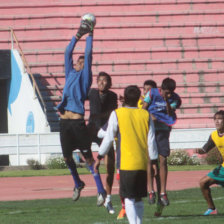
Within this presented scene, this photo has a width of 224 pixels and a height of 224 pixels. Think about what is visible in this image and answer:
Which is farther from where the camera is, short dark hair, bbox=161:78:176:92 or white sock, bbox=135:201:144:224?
short dark hair, bbox=161:78:176:92

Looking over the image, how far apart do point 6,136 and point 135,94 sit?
1720cm

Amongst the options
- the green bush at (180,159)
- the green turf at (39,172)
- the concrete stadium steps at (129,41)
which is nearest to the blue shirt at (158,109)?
the green turf at (39,172)

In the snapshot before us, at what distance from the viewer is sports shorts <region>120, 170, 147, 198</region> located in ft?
27.5

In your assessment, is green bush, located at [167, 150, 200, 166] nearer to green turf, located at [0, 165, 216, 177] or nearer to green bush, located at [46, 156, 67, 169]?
green turf, located at [0, 165, 216, 177]

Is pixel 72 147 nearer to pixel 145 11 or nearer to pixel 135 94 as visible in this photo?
pixel 135 94

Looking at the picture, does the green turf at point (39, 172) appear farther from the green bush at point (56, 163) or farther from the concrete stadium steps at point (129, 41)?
the concrete stadium steps at point (129, 41)

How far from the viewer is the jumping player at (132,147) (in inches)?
331

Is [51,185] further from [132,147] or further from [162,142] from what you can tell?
[132,147]

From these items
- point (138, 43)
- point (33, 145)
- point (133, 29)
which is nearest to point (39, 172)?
point (33, 145)

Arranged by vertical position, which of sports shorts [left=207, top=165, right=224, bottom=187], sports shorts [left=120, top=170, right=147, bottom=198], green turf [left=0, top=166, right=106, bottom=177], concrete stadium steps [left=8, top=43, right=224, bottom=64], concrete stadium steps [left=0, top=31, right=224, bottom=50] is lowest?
green turf [left=0, top=166, right=106, bottom=177]

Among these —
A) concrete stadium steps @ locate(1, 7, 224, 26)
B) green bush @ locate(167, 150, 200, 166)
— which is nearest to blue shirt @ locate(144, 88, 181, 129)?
green bush @ locate(167, 150, 200, 166)

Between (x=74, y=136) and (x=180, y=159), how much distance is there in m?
13.9

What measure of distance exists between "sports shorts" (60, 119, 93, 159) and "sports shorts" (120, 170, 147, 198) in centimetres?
298

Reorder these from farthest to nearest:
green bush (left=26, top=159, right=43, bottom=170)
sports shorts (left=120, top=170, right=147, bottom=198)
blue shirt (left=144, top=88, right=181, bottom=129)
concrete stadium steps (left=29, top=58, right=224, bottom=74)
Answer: concrete stadium steps (left=29, top=58, right=224, bottom=74) < green bush (left=26, top=159, right=43, bottom=170) < blue shirt (left=144, top=88, right=181, bottom=129) < sports shorts (left=120, top=170, right=147, bottom=198)
